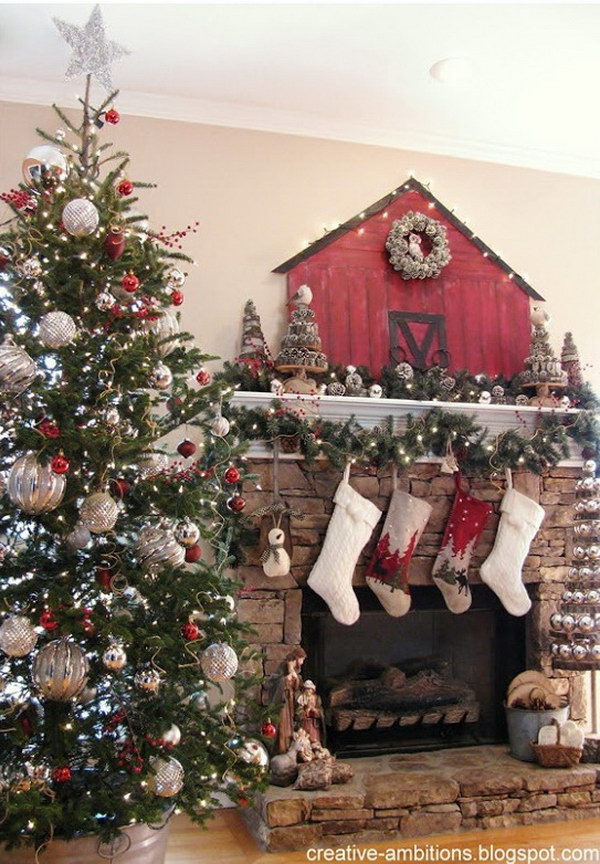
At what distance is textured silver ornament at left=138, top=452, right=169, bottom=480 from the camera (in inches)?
87.8

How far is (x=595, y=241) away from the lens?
4.06 meters

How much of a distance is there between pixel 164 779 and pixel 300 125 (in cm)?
283

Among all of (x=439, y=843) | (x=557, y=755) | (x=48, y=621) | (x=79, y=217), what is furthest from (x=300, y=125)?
(x=439, y=843)

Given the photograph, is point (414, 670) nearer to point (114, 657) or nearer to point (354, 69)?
point (114, 657)

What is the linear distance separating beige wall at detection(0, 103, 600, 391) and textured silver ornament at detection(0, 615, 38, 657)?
5.76 ft

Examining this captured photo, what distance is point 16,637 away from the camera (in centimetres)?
191

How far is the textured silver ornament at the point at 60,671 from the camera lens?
6.32ft

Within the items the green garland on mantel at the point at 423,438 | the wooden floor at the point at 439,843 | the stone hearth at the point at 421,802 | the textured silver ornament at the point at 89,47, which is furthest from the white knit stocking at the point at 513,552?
the textured silver ornament at the point at 89,47

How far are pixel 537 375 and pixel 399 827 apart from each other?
194 cm

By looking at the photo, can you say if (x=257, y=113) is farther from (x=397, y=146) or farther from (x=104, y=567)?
(x=104, y=567)

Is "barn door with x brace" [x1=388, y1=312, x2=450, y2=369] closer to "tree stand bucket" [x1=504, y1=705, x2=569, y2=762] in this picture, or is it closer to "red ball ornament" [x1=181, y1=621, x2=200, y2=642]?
"tree stand bucket" [x1=504, y1=705, x2=569, y2=762]

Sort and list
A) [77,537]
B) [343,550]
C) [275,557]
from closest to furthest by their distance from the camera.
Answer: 1. [77,537]
2. [275,557]
3. [343,550]

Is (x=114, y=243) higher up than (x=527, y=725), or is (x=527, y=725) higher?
(x=114, y=243)

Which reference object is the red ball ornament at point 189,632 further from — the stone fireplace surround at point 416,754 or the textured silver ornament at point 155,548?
the stone fireplace surround at point 416,754
